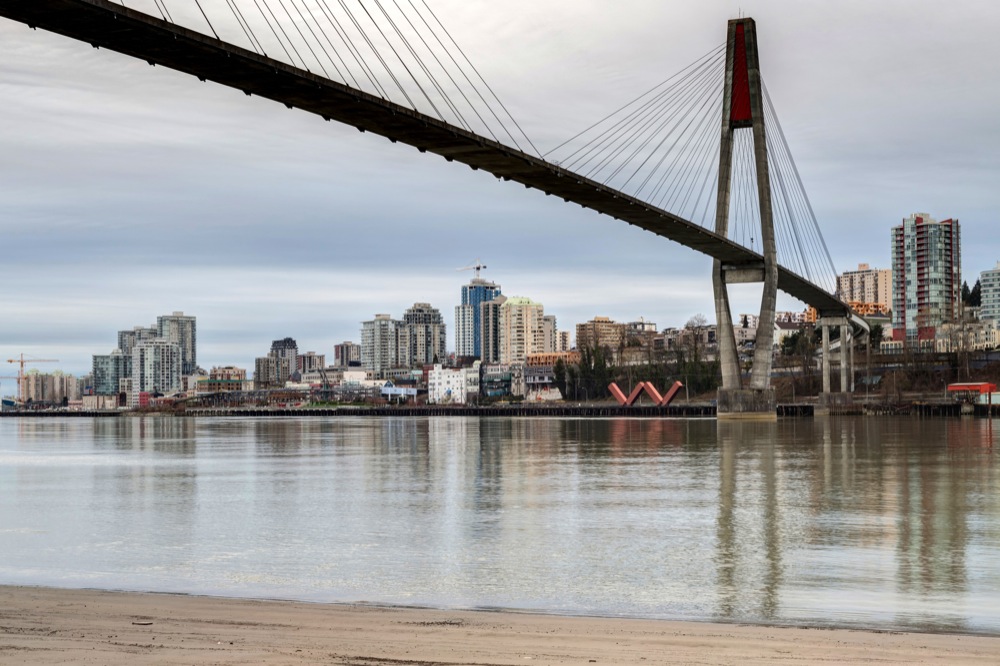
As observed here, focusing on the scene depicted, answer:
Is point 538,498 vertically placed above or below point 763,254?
below

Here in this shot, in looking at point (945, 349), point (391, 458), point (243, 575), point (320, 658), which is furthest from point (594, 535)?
point (945, 349)

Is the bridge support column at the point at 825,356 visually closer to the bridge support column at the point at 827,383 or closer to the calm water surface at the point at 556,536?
the bridge support column at the point at 827,383

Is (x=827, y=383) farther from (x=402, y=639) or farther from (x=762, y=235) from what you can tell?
(x=402, y=639)

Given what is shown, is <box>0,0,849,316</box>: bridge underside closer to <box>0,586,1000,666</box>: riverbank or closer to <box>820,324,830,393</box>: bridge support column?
<box>0,586,1000,666</box>: riverbank

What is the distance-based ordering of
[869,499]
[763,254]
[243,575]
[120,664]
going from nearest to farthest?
[120,664] < [243,575] < [869,499] < [763,254]

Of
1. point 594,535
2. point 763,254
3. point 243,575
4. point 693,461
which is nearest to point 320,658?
point 243,575

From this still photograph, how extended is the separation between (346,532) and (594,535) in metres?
4.04

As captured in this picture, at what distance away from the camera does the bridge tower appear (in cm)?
7606

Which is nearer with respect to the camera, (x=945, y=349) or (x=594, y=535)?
(x=594, y=535)

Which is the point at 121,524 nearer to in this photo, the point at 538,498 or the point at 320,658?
the point at 538,498

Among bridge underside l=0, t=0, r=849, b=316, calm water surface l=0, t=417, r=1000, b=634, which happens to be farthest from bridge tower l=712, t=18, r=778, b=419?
calm water surface l=0, t=417, r=1000, b=634

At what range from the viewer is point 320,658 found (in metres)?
8.45

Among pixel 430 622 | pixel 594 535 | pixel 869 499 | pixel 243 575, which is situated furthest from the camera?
pixel 869 499

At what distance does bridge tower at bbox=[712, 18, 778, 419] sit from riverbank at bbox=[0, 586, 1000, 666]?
65.4 m
